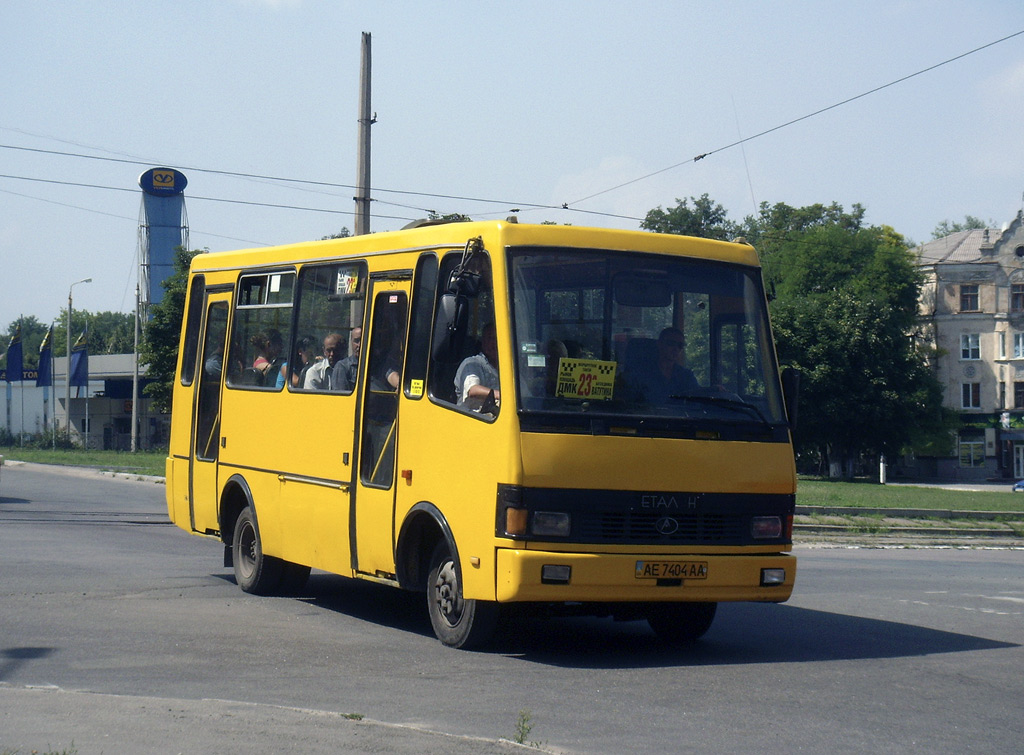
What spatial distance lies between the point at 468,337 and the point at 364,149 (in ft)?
48.8

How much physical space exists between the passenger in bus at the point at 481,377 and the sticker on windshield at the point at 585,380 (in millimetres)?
422

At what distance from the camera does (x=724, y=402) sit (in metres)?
8.88

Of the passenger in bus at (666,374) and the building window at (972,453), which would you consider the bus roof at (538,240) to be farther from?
the building window at (972,453)

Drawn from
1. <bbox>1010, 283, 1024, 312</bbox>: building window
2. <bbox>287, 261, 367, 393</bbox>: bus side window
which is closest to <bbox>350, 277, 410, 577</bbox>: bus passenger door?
<bbox>287, 261, 367, 393</bbox>: bus side window

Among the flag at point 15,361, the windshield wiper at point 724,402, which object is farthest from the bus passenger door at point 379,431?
the flag at point 15,361

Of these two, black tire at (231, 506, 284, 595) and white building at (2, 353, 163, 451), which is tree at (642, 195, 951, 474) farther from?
black tire at (231, 506, 284, 595)

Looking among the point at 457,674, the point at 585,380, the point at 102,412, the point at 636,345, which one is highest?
the point at 636,345

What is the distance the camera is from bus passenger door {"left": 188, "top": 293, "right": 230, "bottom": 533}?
1273 centimetres

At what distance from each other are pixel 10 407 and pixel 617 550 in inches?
3470

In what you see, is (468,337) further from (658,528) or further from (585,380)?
(658,528)

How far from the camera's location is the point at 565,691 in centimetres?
740

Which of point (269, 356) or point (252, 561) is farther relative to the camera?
point (252, 561)

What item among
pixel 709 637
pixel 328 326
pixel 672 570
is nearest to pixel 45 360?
pixel 328 326

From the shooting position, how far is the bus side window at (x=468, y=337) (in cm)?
866
